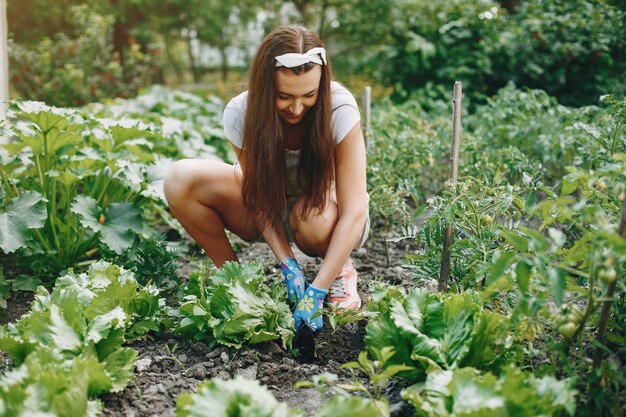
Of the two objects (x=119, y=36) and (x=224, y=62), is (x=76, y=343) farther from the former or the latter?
(x=224, y=62)

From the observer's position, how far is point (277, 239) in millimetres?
2447

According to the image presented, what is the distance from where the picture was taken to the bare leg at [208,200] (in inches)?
98.7

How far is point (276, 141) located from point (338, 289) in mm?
631

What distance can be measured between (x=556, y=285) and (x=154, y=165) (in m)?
2.27

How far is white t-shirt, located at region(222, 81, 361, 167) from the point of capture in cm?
229

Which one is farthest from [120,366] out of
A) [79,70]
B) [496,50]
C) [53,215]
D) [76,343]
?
[79,70]

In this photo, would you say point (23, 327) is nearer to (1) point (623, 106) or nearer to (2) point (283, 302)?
(2) point (283, 302)

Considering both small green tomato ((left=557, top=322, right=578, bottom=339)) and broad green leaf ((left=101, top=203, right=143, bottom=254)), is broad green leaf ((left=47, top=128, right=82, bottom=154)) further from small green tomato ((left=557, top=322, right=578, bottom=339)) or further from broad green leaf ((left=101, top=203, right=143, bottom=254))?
small green tomato ((left=557, top=322, right=578, bottom=339))

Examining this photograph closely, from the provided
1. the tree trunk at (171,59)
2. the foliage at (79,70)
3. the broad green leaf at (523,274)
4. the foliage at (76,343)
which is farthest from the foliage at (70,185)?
the tree trunk at (171,59)

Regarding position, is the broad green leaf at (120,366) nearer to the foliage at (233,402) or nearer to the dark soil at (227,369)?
the dark soil at (227,369)

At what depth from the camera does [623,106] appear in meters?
2.35

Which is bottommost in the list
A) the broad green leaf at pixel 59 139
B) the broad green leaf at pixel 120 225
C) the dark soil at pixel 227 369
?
the dark soil at pixel 227 369

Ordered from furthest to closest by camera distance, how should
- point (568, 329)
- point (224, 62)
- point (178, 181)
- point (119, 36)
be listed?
point (224, 62) < point (119, 36) < point (178, 181) < point (568, 329)

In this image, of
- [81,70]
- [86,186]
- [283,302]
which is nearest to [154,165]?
[86,186]
